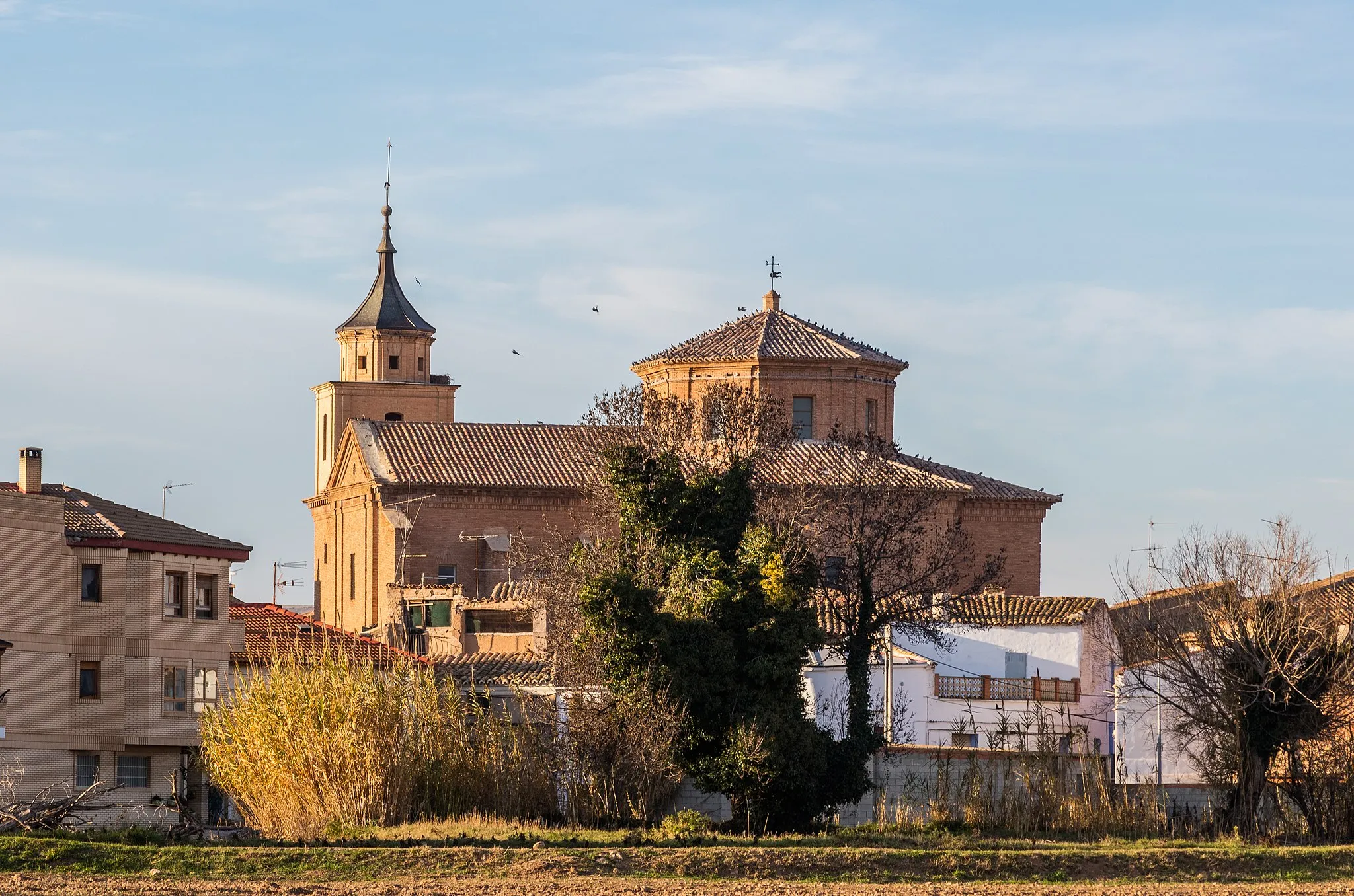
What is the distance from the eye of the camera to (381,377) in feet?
311

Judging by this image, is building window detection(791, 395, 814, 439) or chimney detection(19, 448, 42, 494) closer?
chimney detection(19, 448, 42, 494)

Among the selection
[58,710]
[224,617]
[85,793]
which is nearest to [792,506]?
[224,617]

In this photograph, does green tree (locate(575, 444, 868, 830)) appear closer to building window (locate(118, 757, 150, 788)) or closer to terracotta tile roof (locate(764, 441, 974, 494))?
building window (locate(118, 757, 150, 788))

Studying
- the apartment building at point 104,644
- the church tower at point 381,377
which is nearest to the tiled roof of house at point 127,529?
the apartment building at point 104,644

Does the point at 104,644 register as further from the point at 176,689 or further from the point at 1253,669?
the point at 1253,669

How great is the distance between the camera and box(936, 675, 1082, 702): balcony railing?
53.4 meters

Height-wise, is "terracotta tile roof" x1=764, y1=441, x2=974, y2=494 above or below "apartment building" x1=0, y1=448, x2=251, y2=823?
above

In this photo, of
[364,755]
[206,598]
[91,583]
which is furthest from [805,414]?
[364,755]

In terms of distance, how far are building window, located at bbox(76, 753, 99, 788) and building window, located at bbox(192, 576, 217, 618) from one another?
3864 mm

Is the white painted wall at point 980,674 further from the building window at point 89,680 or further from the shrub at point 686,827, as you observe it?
the shrub at point 686,827

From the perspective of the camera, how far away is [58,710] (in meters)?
41.9

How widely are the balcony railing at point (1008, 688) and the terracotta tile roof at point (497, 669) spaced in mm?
10026

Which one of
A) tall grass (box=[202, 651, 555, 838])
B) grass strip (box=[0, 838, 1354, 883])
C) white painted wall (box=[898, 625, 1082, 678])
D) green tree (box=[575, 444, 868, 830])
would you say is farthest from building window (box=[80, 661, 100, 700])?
white painted wall (box=[898, 625, 1082, 678])

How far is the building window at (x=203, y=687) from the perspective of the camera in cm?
4434
